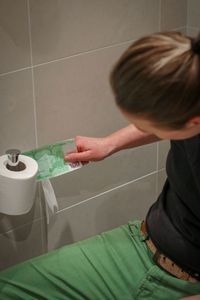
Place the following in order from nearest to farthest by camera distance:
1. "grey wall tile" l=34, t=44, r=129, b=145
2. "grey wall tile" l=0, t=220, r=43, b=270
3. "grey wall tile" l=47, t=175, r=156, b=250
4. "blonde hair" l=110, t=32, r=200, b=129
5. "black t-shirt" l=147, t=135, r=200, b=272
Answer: "blonde hair" l=110, t=32, r=200, b=129 < "black t-shirt" l=147, t=135, r=200, b=272 < "grey wall tile" l=34, t=44, r=129, b=145 < "grey wall tile" l=0, t=220, r=43, b=270 < "grey wall tile" l=47, t=175, r=156, b=250

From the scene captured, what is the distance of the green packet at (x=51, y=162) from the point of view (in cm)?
142

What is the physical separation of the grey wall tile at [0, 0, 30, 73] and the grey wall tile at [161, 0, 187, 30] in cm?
A: 46

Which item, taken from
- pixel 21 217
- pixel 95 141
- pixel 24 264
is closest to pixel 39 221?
pixel 21 217

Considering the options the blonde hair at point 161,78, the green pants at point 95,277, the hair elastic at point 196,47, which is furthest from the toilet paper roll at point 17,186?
the hair elastic at point 196,47

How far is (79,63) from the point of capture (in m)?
1.48

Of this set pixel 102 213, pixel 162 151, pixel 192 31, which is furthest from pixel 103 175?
pixel 192 31

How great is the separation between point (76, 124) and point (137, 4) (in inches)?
13.9

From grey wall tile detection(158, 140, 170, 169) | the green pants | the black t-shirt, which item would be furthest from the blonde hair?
grey wall tile detection(158, 140, 170, 169)

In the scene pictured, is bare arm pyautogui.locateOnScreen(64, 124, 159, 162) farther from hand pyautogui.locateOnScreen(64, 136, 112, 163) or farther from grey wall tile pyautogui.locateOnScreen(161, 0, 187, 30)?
grey wall tile pyautogui.locateOnScreen(161, 0, 187, 30)

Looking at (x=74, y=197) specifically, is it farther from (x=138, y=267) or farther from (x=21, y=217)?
(x=138, y=267)

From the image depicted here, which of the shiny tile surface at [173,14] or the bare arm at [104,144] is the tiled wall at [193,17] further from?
the bare arm at [104,144]

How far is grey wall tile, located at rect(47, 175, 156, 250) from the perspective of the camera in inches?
65.8

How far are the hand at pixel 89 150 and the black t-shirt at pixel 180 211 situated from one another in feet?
0.57

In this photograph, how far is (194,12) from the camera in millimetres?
1686
